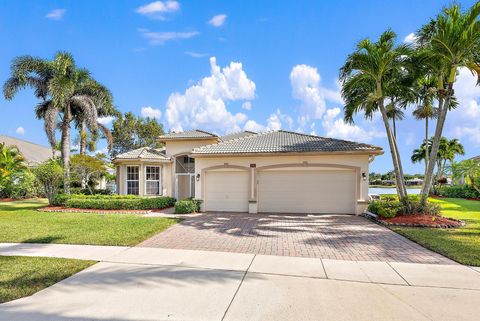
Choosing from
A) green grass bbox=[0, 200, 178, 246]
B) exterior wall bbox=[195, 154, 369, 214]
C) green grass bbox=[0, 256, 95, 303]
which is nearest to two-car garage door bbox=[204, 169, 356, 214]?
exterior wall bbox=[195, 154, 369, 214]

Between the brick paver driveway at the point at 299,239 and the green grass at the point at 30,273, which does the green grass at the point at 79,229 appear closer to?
the brick paver driveway at the point at 299,239

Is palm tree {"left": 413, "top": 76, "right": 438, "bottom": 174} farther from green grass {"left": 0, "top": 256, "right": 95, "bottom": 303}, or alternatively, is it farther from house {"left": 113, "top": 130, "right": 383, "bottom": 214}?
green grass {"left": 0, "top": 256, "right": 95, "bottom": 303}

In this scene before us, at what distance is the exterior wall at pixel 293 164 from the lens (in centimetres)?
1361

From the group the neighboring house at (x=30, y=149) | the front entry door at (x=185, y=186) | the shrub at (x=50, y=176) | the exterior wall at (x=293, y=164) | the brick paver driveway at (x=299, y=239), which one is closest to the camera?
the brick paver driveway at (x=299, y=239)

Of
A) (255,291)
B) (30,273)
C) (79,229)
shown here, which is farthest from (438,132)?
(79,229)

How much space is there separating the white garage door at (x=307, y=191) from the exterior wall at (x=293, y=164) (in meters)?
0.36

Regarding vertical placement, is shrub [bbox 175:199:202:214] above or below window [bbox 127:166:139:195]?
below

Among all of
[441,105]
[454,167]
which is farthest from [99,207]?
[441,105]

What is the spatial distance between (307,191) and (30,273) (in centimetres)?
1181

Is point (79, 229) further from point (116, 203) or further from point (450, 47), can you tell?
point (450, 47)

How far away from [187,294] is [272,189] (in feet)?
34.2

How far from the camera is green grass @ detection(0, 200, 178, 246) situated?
8.45 metres

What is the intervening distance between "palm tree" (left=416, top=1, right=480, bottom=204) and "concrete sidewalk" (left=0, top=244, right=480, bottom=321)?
8787mm

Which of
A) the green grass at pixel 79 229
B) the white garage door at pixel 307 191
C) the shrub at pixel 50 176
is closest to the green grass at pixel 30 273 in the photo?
the green grass at pixel 79 229
